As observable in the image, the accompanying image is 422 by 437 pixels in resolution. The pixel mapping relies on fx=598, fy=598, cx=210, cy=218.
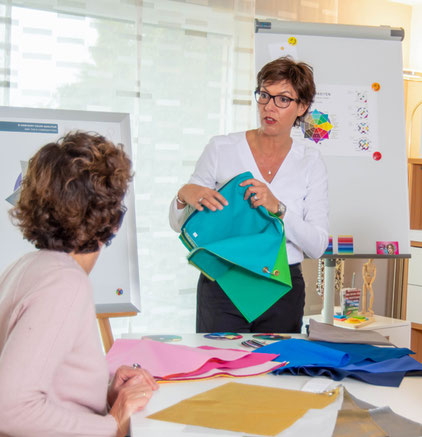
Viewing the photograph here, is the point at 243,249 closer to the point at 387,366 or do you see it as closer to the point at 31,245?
the point at 387,366

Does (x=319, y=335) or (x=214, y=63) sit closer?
(x=319, y=335)

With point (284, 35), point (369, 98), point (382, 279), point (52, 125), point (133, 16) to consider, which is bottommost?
point (382, 279)

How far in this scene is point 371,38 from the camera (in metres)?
2.94

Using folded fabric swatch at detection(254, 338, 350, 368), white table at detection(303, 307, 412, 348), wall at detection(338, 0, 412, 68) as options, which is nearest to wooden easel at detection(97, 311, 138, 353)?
folded fabric swatch at detection(254, 338, 350, 368)

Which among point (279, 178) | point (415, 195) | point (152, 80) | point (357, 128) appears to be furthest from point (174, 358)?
point (415, 195)

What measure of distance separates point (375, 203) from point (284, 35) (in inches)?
36.3

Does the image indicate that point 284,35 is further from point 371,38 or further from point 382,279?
point 382,279

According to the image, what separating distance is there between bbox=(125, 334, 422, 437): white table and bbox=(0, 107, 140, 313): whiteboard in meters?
0.82

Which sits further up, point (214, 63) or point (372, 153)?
point (214, 63)

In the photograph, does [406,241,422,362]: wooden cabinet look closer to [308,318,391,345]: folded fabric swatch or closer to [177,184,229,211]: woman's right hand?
[308,318,391,345]: folded fabric swatch

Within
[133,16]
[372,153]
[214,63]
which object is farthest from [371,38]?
[133,16]

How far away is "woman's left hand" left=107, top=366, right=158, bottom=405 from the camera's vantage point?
1.25 m

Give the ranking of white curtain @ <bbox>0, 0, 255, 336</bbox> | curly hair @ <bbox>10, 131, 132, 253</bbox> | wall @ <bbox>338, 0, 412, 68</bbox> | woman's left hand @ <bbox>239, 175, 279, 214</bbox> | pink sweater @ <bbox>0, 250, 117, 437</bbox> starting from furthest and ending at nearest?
wall @ <bbox>338, 0, 412, 68</bbox>
white curtain @ <bbox>0, 0, 255, 336</bbox>
woman's left hand @ <bbox>239, 175, 279, 214</bbox>
curly hair @ <bbox>10, 131, 132, 253</bbox>
pink sweater @ <bbox>0, 250, 117, 437</bbox>

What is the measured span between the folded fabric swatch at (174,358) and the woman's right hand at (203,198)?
17.5 inches
